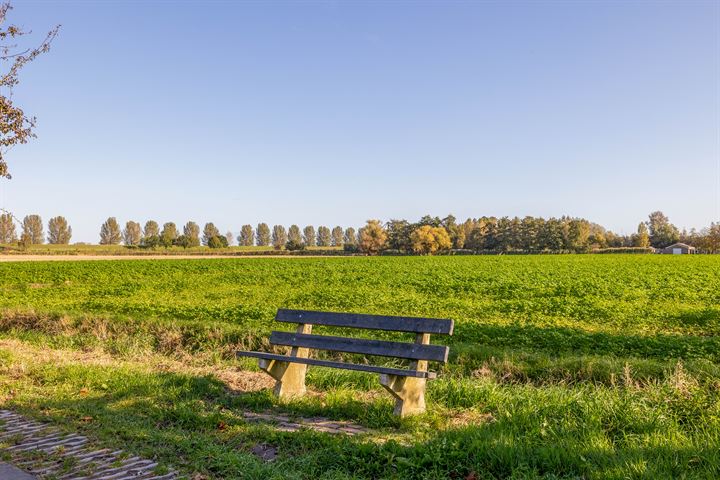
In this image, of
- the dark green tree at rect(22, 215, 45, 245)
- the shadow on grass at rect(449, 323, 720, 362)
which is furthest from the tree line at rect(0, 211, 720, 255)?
the shadow on grass at rect(449, 323, 720, 362)

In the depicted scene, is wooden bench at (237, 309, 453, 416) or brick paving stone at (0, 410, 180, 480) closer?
brick paving stone at (0, 410, 180, 480)

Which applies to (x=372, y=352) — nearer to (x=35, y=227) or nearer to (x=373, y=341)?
(x=373, y=341)

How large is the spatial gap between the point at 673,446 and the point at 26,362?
29.8 feet

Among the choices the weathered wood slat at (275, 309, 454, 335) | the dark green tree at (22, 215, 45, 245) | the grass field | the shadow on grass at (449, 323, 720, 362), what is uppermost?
the dark green tree at (22, 215, 45, 245)

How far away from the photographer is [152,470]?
4250mm

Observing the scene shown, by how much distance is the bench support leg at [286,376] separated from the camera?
6594mm

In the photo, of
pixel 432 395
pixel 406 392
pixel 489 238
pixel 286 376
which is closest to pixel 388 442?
pixel 406 392

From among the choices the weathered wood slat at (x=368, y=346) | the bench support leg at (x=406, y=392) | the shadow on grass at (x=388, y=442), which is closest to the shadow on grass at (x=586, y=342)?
the weathered wood slat at (x=368, y=346)

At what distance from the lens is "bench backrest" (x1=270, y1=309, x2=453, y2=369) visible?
19.1 ft

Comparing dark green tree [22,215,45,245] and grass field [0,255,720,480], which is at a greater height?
dark green tree [22,215,45,245]

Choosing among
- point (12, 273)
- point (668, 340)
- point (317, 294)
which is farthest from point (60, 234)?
point (668, 340)

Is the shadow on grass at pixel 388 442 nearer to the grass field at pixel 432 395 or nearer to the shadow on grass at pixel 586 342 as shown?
the grass field at pixel 432 395

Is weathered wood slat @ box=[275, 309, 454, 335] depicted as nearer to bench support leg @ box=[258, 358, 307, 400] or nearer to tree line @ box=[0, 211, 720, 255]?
bench support leg @ box=[258, 358, 307, 400]

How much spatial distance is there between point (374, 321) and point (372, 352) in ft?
1.40
